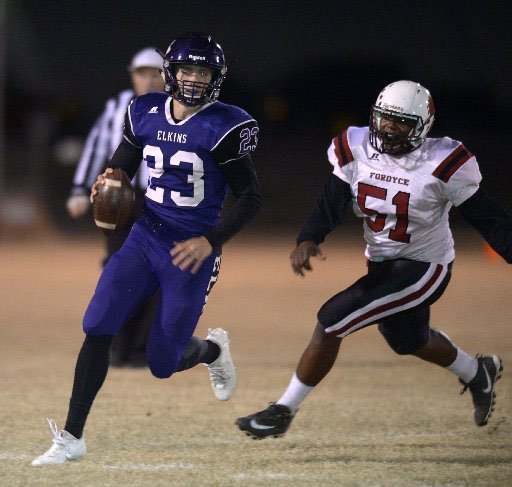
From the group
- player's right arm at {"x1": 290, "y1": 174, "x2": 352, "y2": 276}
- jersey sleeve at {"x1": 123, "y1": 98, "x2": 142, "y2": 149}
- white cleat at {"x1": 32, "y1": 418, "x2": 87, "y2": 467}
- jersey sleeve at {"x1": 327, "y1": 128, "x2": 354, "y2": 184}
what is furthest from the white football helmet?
white cleat at {"x1": 32, "y1": 418, "x2": 87, "y2": 467}

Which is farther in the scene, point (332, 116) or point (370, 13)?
point (332, 116)

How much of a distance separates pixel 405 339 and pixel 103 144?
100 inches

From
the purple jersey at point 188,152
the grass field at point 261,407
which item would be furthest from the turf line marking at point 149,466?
the purple jersey at point 188,152

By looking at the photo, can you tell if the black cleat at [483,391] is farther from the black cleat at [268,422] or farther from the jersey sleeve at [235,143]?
the jersey sleeve at [235,143]

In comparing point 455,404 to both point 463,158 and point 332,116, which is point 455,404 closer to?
point 463,158

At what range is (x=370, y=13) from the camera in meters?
26.7

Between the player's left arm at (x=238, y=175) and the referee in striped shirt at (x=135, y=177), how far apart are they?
1.86 m

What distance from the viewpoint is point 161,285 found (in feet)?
14.7

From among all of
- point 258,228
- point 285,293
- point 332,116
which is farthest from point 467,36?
point 285,293

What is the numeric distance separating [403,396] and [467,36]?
2005 centimetres

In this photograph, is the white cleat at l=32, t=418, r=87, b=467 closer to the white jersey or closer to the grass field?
the grass field

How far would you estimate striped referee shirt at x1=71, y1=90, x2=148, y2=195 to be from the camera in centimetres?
639

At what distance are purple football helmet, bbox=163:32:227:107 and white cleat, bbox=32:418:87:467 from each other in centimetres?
144

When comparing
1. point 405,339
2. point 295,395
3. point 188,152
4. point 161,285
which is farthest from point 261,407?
point 188,152
